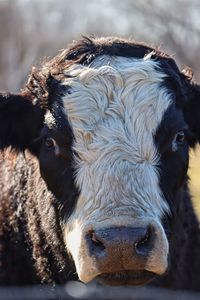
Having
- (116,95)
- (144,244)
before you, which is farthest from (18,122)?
(144,244)

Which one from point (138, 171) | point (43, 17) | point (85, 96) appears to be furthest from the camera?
point (43, 17)

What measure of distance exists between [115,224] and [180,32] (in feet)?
99.1

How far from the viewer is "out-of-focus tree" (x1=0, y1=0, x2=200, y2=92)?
35219 millimetres

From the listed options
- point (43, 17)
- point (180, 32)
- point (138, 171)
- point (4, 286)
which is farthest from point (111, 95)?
point (43, 17)

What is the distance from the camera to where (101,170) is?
5.47 meters

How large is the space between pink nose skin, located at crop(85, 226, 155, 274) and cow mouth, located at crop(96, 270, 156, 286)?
2.9 inches

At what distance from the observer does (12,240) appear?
6.45 metres

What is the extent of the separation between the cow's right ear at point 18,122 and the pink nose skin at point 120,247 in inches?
46.0

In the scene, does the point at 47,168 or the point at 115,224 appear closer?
the point at 115,224

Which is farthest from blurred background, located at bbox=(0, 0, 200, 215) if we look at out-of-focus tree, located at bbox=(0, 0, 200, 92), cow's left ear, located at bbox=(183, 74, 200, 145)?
cow's left ear, located at bbox=(183, 74, 200, 145)

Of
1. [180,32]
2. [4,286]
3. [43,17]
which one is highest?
[4,286]

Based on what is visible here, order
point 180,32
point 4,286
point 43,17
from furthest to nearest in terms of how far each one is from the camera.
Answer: point 43,17 < point 180,32 < point 4,286

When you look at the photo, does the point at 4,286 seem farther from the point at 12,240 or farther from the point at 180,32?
the point at 180,32

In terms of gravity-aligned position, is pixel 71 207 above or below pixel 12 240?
above
